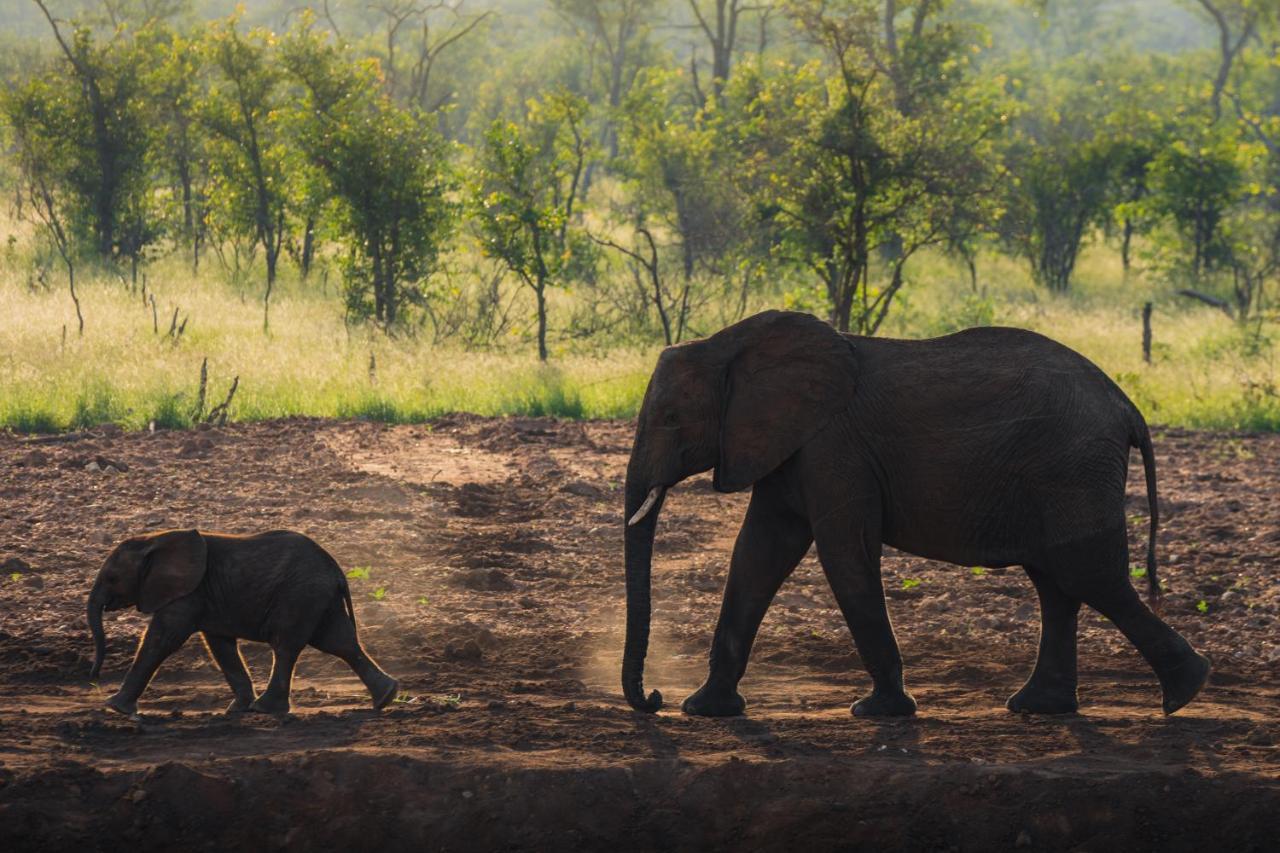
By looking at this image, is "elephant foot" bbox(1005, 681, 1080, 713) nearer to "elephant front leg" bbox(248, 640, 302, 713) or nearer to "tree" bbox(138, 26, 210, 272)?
"elephant front leg" bbox(248, 640, 302, 713)

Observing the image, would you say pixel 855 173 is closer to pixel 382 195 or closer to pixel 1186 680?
pixel 382 195

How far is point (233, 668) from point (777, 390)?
2.64 meters

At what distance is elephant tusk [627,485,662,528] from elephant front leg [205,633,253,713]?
180 cm

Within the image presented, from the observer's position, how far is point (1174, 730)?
6461 millimetres

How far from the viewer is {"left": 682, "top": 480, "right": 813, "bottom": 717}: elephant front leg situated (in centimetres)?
680

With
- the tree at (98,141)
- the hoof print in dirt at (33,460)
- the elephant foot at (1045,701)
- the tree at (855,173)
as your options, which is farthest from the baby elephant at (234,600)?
the tree at (98,141)

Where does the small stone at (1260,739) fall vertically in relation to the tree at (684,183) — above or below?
below

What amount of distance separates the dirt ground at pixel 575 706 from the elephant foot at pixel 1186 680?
12 cm

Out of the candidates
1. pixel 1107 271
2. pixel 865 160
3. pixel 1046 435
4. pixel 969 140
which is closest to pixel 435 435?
pixel 865 160

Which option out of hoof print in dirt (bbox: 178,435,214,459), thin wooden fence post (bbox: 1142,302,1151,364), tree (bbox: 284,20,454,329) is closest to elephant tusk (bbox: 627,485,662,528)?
hoof print in dirt (bbox: 178,435,214,459)

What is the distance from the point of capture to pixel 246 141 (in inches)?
1040

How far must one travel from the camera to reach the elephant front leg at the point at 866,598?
6441 millimetres

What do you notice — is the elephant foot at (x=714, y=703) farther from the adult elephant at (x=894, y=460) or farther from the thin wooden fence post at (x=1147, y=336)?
the thin wooden fence post at (x=1147, y=336)

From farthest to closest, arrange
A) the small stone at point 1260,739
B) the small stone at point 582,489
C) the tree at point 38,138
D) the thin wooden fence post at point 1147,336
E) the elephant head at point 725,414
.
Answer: the tree at point 38,138, the thin wooden fence post at point 1147,336, the small stone at point 582,489, the elephant head at point 725,414, the small stone at point 1260,739
